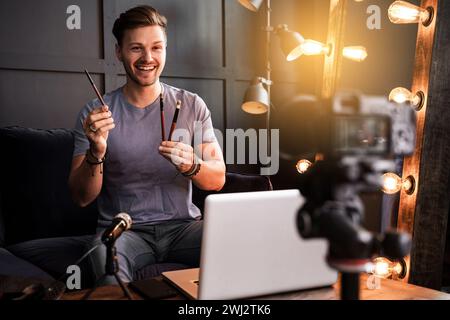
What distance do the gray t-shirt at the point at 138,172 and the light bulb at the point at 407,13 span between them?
0.92m

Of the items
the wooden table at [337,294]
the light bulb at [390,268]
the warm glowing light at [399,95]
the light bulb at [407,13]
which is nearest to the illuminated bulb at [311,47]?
the light bulb at [407,13]

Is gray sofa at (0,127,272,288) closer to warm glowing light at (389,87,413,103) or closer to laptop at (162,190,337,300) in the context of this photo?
laptop at (162,190,337,300)

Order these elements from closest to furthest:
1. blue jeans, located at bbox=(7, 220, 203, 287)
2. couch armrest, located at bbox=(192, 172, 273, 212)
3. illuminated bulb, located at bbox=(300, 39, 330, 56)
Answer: blue jeans, located at bbox=(7, 220, 203, 287)
couch armrest, located at bbox=(192, 172, 273, 212)
illuminated bulb, located at bbox=(300, 39, 330, 56)

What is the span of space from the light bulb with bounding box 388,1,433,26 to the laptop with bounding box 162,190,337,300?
1217 millimetres

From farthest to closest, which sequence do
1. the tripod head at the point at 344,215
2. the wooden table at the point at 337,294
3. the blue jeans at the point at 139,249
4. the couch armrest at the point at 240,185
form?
the couch armrest at the point at 240,185 < the blue jeans at the point at 139,249 < the wooden table at the point at 337,294 < the tripod head at the point at 344,215

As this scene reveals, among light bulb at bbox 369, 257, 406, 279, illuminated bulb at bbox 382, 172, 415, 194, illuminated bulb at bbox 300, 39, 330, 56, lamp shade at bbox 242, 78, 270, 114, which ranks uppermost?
illuminated bulb at bbox 300, 39, 330, 56

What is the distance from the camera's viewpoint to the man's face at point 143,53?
1925 mm

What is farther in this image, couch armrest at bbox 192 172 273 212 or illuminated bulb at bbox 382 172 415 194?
couch armrest at bbox 192 172 273 212

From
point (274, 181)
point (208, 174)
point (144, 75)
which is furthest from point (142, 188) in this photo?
point (274, 181)

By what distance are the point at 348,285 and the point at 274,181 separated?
9.12 ft

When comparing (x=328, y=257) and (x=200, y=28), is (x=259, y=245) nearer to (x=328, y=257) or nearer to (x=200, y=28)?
(x=328, y=257)

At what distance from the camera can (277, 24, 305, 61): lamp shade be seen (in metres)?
2.54

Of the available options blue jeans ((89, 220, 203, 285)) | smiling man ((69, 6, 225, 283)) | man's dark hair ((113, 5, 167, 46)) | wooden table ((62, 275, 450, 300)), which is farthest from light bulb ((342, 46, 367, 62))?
wooden table ((62, 275, 450, 300))

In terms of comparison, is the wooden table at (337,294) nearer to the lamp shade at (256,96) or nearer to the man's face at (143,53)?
the man's face at (143,53)
